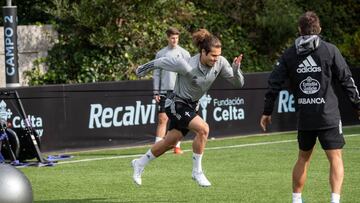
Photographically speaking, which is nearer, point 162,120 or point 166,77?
point 166,77

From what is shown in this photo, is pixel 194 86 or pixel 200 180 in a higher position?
pixel 194 86

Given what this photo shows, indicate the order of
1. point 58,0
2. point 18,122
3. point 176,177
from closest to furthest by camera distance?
point 176,177
point 18,122
point 58,0

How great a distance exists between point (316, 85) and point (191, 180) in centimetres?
364

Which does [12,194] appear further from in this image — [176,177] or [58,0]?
[58,0]

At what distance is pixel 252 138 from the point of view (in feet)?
63.2

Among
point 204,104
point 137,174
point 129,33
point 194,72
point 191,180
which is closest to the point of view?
point 194,72

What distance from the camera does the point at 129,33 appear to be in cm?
2227

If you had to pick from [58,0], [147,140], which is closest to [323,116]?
[147,140]

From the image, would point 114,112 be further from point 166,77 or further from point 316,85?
point 316,85

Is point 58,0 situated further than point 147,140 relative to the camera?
Yes

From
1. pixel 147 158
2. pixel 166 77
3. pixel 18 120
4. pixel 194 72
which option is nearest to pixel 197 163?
pixel 147 158

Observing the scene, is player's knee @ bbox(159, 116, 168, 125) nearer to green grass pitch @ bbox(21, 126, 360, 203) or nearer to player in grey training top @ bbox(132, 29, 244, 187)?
green grass pitch @ bbox(21, 126, 360, 203)

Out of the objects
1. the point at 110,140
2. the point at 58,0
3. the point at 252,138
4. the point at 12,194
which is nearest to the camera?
the point at 12,194

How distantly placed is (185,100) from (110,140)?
20.5ft
